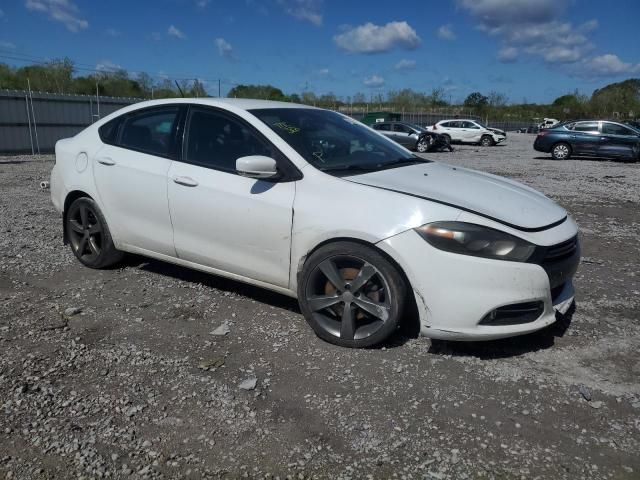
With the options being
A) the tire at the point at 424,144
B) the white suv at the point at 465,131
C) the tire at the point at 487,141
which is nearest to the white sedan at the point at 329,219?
the tire at the point at 424,144

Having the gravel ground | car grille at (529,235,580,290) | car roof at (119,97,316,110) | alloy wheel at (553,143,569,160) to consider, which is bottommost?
alloy wheel at (553,143,569,160)

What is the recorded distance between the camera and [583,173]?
15734 mm

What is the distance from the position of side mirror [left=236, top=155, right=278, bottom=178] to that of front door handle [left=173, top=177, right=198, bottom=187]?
57cm

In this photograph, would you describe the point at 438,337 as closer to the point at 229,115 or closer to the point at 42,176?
the point at 229,115

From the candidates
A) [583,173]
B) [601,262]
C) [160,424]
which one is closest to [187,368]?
[160,424]

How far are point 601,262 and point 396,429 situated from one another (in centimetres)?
407

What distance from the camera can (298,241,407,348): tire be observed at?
3412 mm

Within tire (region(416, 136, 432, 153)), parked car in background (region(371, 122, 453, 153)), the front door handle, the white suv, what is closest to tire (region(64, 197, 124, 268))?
the front door handle

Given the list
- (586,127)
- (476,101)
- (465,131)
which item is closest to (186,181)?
(586,127)

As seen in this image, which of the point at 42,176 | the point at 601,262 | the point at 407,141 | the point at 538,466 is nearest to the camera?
the point at 538,466

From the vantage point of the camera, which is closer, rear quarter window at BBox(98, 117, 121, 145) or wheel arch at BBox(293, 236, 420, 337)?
wheel arch at BBox(293, 236, 420, 337)

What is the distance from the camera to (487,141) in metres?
32.4

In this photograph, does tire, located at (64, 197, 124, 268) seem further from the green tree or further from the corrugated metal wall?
the green tree

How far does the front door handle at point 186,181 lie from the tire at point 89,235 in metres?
1.07
